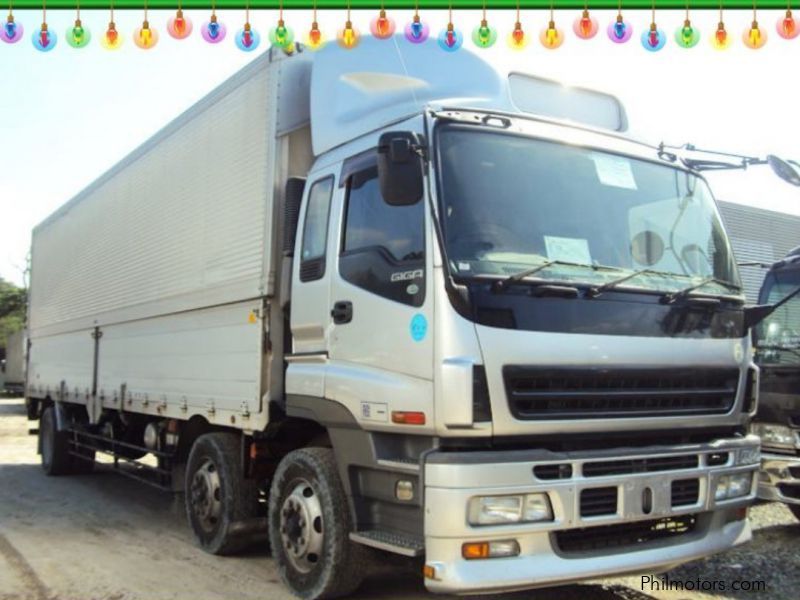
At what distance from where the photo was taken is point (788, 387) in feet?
22.9

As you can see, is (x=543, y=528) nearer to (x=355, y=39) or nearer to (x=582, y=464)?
(x=582, y=464)

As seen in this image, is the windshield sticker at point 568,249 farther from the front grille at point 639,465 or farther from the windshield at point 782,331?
the windshield at point 782,331

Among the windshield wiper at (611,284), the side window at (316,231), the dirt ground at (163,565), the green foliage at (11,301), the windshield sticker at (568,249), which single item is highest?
the green foliage at (11,301)

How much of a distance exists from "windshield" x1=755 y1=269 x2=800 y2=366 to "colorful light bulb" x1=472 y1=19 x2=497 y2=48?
167 inches

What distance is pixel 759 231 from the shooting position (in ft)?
49.2

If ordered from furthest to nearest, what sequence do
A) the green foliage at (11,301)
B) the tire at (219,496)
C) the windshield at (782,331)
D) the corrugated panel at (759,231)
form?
the green foliage at (11,301) < the corrugated panel at (759,231) < the windshield at (782,331) < the tire at (219,496)

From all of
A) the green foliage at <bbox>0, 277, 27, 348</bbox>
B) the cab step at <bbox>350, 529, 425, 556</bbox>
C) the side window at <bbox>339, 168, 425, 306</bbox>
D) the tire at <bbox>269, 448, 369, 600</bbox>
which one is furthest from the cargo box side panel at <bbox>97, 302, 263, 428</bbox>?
the green foliage at <bbox>0, 277, 27, 348</bbox>

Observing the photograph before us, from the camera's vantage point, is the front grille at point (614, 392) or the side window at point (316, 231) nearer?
the front grille at point (614, 392)

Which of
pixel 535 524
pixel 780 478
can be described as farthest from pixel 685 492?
pixel 780 478

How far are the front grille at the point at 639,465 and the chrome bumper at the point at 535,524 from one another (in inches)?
0.5

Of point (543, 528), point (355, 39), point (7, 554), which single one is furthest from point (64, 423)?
point (543, 528)

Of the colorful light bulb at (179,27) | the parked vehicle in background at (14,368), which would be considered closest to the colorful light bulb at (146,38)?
the colorful light bulb at (179,27)

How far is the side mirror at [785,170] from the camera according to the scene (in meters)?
5.34

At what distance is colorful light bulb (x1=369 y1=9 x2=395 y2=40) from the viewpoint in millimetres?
5258
